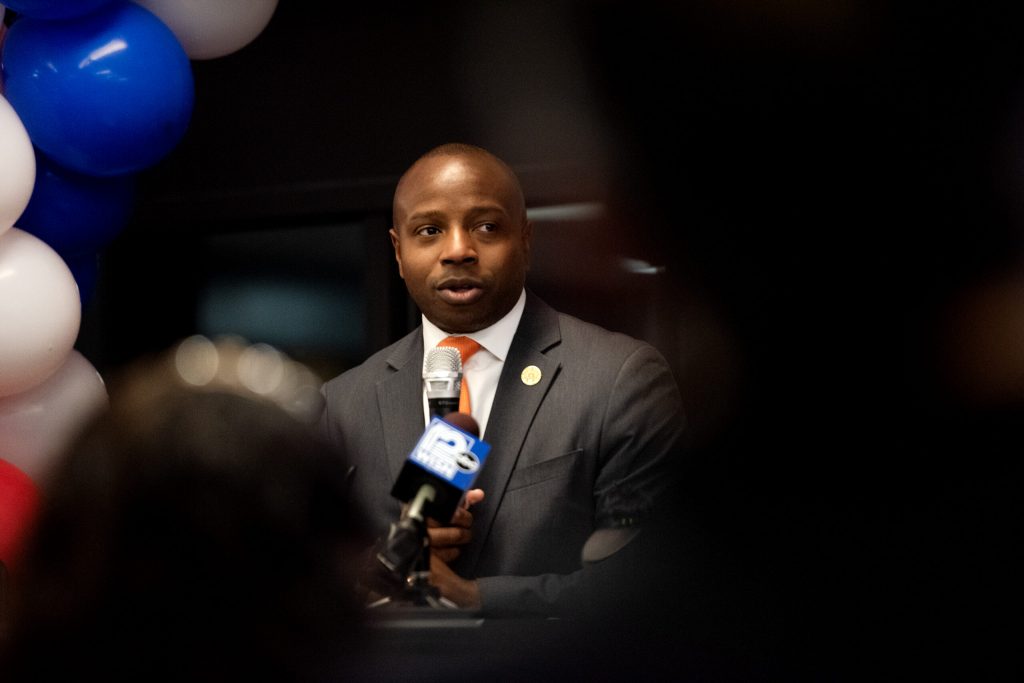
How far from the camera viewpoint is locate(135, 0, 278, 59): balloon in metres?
2.11

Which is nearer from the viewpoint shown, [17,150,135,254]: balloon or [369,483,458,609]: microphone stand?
[369,483,458,609]: microphone stand

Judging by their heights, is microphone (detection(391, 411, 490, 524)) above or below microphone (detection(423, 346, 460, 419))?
below

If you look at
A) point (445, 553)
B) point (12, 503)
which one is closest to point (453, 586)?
point (445, 553)

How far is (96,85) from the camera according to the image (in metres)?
1.92

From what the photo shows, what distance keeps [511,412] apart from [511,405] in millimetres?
13

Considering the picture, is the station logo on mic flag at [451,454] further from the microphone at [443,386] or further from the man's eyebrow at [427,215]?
the man's eyebrow at [427,215]

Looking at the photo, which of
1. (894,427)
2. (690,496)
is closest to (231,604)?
(690,496)

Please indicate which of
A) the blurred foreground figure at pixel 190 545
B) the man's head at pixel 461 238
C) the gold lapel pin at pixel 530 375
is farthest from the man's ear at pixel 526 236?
the blurred foreground figure at pixel 190 545

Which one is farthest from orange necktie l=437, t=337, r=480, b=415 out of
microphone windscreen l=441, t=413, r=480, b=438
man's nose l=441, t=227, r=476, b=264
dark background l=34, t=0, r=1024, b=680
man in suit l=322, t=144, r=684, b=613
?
microphone windscreen l=441, t=413, r=480, b=438

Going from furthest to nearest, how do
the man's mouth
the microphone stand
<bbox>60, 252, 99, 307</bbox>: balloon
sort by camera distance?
<bbox>60, 252, 99, 307</bbox>: balloon
the man's mouth
the microphone stand

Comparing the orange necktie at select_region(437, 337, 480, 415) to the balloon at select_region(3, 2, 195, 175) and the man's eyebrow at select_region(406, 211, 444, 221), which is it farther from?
the balloon at select_region(3, 2, 195, 175)

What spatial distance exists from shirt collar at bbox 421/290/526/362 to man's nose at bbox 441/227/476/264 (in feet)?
0.51

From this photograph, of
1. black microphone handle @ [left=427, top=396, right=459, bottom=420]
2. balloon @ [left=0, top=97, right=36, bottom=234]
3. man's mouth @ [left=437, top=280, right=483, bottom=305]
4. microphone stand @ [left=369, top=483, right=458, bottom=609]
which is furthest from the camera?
man's mouth @ [left=437, top=280, right=483, bottom=305]

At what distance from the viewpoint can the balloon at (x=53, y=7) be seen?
1850 mm
